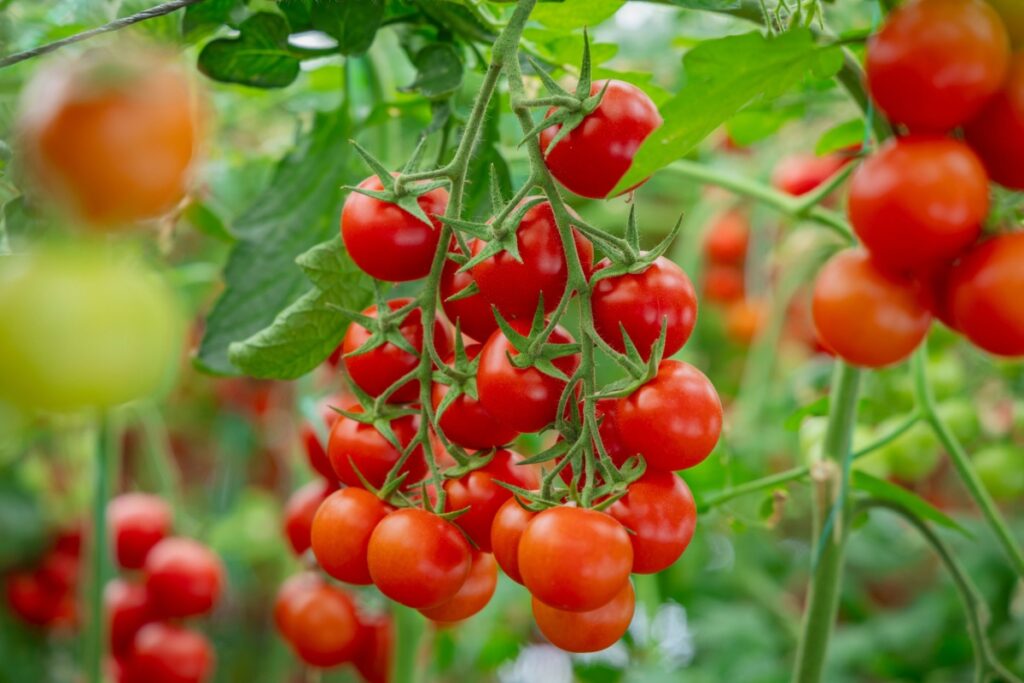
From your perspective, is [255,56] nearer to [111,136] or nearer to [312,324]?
[312,324]

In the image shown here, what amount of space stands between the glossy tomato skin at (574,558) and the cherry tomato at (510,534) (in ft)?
0.06

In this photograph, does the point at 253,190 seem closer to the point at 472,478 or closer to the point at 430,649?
the point at 430,649

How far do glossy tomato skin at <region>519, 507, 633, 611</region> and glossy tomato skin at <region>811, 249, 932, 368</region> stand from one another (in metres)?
0.10

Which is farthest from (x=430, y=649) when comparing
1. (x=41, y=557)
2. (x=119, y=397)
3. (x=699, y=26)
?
(x=119, y=397)

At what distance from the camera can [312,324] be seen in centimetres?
46

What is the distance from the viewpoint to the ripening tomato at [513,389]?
13.8 inches

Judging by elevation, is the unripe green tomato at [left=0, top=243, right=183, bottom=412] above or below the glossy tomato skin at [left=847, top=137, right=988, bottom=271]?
above

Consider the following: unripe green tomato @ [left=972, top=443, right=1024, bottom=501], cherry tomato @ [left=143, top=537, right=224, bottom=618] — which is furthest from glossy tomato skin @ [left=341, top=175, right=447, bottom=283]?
unripe green tomato @ [left=972, top=443, right=1024, bottom=501]

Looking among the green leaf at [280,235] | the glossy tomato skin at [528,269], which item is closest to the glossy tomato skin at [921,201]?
the glossy tomato skin at [528,269]

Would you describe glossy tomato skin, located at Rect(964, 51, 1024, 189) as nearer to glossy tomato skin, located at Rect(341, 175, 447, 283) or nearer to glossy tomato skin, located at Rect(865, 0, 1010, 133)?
glossy tomato skin, located at Rect(865, 0, 1010, 133)

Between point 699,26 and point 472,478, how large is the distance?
0.76 metres

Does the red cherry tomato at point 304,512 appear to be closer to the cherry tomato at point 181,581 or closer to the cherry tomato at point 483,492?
the cherry tomato at point 483,492

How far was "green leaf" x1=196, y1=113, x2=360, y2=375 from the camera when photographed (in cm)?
53

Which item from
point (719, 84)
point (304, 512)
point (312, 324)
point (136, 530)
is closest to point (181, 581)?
point (136, 530)
